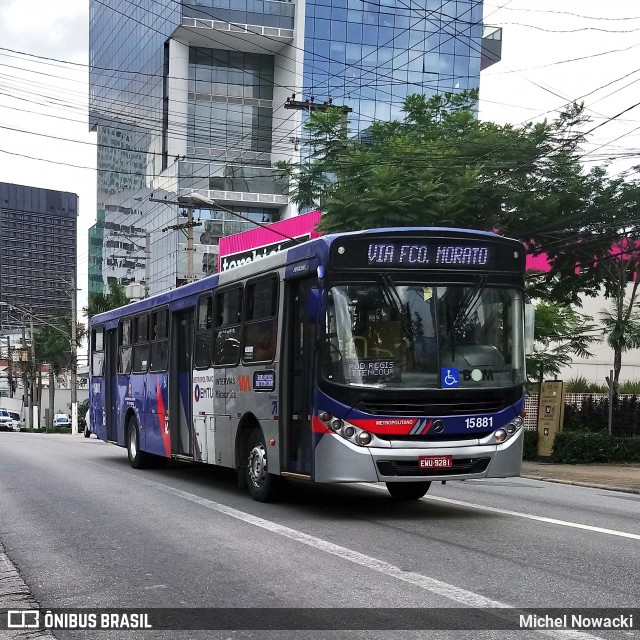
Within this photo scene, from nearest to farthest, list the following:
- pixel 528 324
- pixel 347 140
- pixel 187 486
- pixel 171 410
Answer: pixel 528 324 < pixel 187 486 < pixel 171 410 < pixel 347 140

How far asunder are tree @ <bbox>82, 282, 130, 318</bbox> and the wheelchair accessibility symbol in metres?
46.2

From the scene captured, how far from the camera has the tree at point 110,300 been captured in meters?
57.0

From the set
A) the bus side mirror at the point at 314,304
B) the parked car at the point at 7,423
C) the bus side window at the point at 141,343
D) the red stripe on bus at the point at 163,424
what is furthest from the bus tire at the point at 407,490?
the parked car at the point at 7,423

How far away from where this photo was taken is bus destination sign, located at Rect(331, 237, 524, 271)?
38.0 ft

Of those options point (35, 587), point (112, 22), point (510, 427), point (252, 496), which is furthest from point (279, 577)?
point (112, 22)

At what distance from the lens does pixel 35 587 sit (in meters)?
7.82

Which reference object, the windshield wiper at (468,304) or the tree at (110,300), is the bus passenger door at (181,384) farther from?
the tree at (110,300)

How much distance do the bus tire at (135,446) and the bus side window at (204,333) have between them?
4.40m

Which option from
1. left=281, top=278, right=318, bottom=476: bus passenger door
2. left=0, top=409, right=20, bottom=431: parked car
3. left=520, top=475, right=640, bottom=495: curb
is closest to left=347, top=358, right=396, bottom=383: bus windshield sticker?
left=281, top=278, right=318, bottom=476: bus passenger door

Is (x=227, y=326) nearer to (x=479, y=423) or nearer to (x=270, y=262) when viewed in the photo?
(x=270, y=262)

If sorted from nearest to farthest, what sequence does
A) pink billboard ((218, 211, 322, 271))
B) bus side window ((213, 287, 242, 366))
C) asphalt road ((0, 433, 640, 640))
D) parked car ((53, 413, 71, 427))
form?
asphalt road ((0, 433, 640, 640)) < bus side window ((213, 287, 242, 366)) < pink billboard ((218, 211, 322, 271)) < parked car ((53, 413, 71, 427))

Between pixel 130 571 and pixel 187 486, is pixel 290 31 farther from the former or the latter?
pixel 130 571

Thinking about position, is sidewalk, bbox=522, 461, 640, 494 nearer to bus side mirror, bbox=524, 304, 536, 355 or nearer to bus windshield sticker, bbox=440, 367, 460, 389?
bus side mirror, bbox=524, 304, 536, 355

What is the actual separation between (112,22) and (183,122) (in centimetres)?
2716
